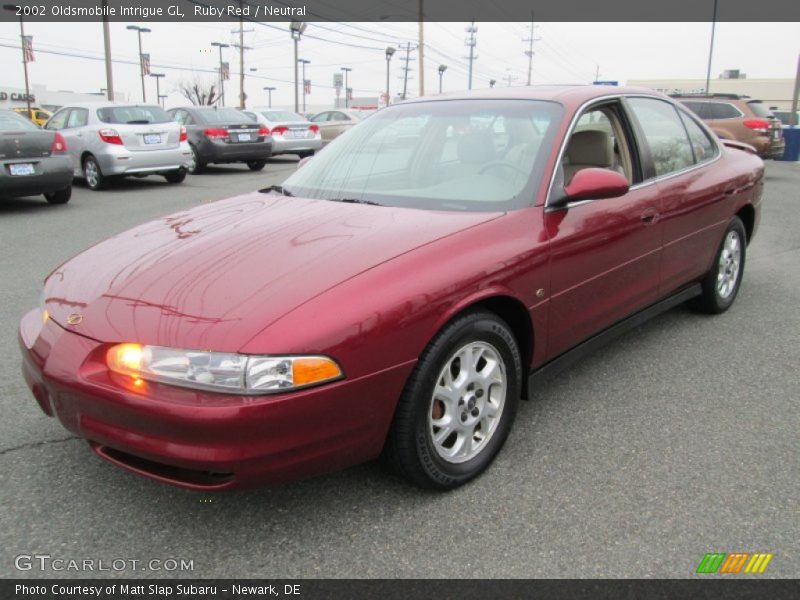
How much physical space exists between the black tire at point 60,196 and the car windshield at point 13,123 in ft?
3.50

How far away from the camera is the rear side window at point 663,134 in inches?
155

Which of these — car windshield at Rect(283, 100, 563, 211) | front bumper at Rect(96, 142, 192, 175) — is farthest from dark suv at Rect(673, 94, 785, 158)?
car windshield at Rect(283, 100, 563, 211)

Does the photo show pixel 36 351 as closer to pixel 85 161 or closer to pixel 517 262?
pixel 517 262

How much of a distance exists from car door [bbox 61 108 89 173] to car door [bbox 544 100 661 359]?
10.6 m

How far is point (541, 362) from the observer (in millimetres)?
3098

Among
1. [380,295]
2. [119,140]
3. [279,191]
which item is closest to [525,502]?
[380,295]

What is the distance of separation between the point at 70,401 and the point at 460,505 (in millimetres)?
1449

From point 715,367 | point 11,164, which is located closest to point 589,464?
point 715,367

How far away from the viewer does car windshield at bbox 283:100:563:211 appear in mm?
3135

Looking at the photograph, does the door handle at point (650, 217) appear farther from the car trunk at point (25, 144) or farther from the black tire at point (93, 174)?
the black tire at point (93, 174)

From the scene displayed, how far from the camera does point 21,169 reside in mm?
9141

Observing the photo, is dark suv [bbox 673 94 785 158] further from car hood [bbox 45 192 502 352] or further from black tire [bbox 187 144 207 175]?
car hood [bbox 45 192 502 352]

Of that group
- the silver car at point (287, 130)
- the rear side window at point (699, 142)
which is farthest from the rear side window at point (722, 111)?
the rear side window at point (699, 142)

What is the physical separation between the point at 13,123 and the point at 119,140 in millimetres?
2370
